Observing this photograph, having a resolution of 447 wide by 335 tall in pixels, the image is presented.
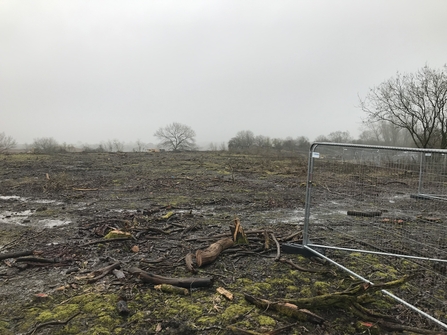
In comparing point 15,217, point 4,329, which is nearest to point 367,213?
point 4,329

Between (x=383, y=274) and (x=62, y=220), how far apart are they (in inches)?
275

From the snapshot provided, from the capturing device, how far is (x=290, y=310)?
2.96 meters

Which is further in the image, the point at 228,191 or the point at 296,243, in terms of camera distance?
the point at 228,191

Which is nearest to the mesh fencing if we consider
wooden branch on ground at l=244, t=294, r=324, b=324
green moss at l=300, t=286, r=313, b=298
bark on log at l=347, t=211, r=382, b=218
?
bark on log at l=347, t=211, r=382, b=218

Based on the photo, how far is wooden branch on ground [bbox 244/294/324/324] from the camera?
114 inches

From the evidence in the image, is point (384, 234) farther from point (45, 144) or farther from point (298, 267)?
point (45, 144)

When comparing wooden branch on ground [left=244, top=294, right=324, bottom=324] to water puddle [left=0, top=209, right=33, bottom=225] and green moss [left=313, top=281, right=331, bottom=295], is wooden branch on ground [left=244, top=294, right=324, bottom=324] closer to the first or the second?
green moss [left=313, top=281, right=331, bottom=295]

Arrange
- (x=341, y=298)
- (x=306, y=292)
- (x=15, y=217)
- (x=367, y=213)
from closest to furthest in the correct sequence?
1. (x=341, y=298)
2. (x=306, y=292)
3. (x=367, y=213)
4. (x=15, y=217)

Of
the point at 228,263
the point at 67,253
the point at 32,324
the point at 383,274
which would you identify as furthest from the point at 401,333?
the point at 67,253

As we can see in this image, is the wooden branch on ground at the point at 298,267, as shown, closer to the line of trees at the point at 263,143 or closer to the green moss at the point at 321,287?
the green moss at the point at 321,287

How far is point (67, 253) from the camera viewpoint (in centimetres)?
473

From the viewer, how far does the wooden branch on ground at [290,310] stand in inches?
114

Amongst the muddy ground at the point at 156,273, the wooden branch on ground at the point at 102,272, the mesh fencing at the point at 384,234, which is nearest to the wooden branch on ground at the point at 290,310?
the muddy ground at the point at 156,273

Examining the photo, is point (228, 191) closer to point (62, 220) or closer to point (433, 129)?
point (62, 220)
